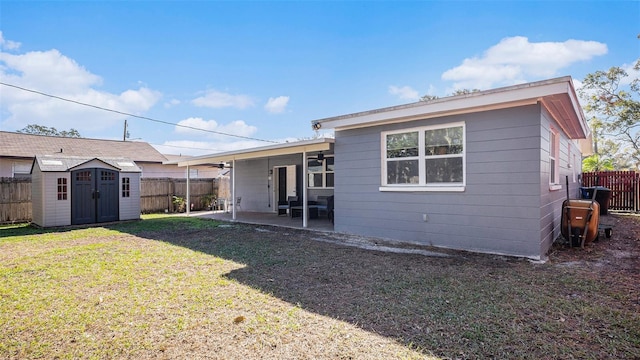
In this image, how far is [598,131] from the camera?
2105cm

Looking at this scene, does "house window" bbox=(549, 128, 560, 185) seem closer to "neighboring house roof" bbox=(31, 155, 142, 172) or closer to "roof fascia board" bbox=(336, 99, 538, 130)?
"roof fascia board" bbox=(336, 99, 538, 130)

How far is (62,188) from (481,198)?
37.9 feet

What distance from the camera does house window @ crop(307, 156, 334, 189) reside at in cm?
1128

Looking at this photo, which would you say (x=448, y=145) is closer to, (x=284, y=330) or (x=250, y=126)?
(x=284, y=330)

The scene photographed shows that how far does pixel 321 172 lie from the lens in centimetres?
1154

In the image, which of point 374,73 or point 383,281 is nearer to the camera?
point 383,281

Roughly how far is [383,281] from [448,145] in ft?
10.6

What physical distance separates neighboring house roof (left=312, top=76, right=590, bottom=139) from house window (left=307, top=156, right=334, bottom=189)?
3.53 m

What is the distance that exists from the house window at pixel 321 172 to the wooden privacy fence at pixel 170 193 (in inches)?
260

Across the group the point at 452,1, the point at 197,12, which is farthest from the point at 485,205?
the point at 197,12

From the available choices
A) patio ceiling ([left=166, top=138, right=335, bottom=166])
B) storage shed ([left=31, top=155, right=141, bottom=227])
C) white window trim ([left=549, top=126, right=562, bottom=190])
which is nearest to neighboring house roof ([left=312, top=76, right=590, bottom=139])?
white window trim ([left=549, top=126, right=562, bottom=190])

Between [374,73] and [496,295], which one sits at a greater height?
[374,73]

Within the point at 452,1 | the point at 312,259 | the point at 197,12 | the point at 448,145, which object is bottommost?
the point at 312,259

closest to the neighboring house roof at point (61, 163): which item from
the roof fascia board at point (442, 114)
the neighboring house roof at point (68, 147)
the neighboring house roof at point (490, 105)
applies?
the neighboring house roof at point (68, 147)
